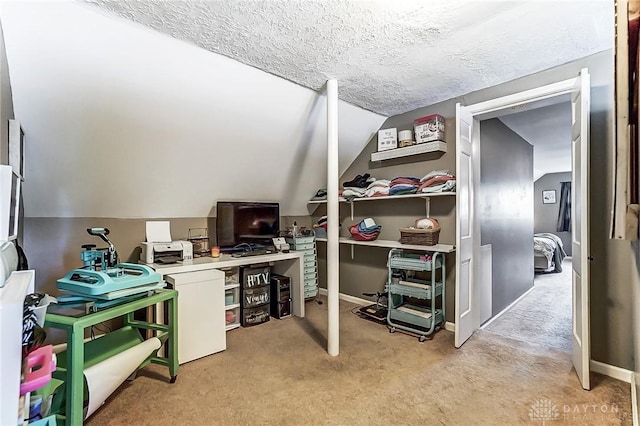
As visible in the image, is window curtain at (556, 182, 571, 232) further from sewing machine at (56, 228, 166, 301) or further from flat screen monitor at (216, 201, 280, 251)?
sewing machine at (56, 228, 166, 301)

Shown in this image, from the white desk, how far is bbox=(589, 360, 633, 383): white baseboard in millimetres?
2568

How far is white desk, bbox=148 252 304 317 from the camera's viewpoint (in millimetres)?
2545

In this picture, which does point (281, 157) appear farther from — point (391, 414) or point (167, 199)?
point (391, 414)

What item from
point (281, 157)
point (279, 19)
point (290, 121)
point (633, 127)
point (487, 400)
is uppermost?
point (279, 19)

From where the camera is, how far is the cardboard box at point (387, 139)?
3.36m

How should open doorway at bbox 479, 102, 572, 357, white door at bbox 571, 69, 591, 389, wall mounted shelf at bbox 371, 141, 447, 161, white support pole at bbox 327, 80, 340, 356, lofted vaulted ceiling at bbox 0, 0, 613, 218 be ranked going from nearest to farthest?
lofted vaulted ceiling at bbox 0, 0, 613, 218, white door at bbox 571, 69, 591, 389, white support pole at bbox 327, 80, 340, 356, wall mounted shelf at bbox 371, 141, 447, 161, open doorway at bbox 479, 102, 572, 357

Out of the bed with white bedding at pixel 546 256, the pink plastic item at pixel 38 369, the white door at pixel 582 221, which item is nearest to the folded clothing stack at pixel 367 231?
the white door at pixel 582 221

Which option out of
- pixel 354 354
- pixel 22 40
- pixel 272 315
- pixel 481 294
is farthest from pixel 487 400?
pixel 22 40

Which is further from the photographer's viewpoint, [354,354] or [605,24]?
[354,354]

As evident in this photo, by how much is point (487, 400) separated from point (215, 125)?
9.50ft

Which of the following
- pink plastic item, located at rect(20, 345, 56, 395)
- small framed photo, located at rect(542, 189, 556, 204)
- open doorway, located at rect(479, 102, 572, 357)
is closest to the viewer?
pink plastic item, located at rect(20, 345, 56, 395)

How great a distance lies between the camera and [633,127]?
141cm

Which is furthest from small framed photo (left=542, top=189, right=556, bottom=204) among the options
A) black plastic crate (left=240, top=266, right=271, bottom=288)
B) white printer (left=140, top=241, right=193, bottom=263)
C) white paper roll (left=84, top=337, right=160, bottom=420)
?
white paper roll (left=84, top=337, right=160, bottom=420)

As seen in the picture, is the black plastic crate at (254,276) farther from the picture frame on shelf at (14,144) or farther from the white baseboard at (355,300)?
the picture frame on shelf at (14,144)
